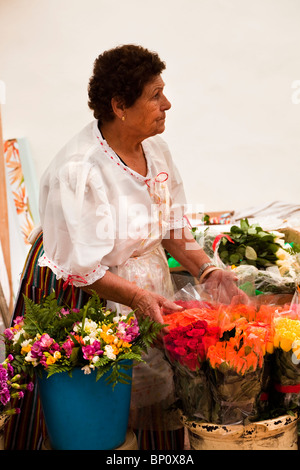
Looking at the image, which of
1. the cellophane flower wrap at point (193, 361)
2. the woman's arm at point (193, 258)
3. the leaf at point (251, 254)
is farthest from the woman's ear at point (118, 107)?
the leaf at point (251, 254)

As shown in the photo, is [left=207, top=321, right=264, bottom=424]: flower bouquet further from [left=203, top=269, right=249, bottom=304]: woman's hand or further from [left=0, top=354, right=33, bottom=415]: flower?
[left=0, top=354, right=33, bottom=415]: flower

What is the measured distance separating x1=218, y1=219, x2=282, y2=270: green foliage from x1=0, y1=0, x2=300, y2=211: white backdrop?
7.48ft

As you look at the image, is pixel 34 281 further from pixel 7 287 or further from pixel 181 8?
pixel 181 8

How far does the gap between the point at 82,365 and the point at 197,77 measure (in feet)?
13.5

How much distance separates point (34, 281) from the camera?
2.06 m

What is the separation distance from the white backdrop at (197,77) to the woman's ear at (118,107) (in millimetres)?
3387

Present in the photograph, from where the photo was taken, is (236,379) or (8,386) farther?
(8,386)

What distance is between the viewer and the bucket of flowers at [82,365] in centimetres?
148

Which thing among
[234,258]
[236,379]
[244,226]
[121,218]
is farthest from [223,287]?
[244,226]

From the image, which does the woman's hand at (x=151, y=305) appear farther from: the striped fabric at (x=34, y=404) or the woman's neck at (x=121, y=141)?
the woman's neck at (x=121, y=141)

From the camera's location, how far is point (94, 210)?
178cm

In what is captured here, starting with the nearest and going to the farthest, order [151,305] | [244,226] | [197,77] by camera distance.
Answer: [151,305] → [244,226] → [197,77]

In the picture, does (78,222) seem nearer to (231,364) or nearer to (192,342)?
(192,342)

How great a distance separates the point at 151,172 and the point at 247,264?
1.02m
